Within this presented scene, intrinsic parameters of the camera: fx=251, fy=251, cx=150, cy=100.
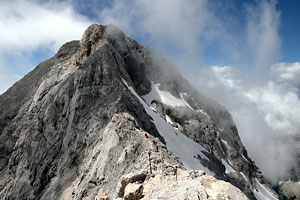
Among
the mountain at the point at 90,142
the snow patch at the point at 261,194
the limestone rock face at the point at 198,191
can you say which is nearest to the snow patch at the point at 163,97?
the mountain at the point at 90,142

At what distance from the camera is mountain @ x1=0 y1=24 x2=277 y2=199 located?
48.1ft

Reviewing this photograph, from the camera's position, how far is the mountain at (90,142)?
1466cm

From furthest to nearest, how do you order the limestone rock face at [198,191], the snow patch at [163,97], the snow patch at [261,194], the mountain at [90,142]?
1. the snow patch at [261,194]
2. the snow patch at [163,97]
3. the mountain at [90,142]
4. the limestone rock face at [198,191]

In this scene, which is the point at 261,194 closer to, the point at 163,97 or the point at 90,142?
the point at 163,97

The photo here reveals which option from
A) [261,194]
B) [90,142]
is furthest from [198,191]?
[261,194]

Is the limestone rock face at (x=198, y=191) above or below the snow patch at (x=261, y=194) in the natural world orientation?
below

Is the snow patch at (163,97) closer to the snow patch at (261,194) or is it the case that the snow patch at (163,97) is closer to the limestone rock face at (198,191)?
the snow patch at (261,194)

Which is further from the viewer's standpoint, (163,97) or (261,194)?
(261,194)

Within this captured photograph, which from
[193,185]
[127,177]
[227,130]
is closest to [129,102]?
[127,177]

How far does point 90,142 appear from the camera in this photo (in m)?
30.7

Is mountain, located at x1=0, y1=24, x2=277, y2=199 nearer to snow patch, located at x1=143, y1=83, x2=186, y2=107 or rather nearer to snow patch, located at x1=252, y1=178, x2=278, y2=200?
snow patch, located at x1=252, y1=178, x2=278, y2=200

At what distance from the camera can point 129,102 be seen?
34.1 m

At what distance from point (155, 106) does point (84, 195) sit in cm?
6262

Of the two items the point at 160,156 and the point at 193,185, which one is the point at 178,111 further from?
the point at 193,185
